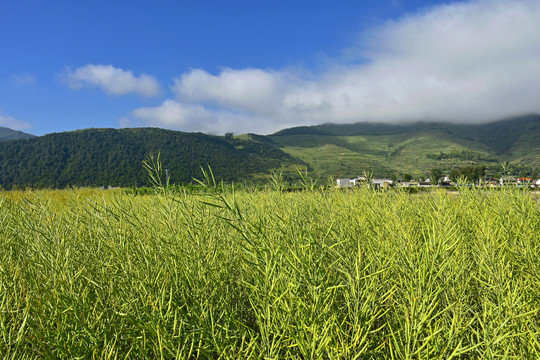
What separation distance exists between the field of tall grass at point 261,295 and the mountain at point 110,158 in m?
91.1

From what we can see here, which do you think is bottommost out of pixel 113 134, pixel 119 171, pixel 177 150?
pixel 119 171

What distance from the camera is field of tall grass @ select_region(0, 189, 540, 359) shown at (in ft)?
3.34

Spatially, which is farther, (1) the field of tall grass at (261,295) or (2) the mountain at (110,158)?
(2) the mountain at (110,158)

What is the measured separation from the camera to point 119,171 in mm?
105688

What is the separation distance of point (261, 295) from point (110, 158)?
5218 inches

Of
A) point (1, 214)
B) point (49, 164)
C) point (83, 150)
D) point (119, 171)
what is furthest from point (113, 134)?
point (1, 214)

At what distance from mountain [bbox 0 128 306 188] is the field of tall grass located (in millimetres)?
91058

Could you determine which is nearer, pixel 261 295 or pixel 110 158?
pixel 261 295

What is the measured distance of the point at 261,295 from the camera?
4.51 feet

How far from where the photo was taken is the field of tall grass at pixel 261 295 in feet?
3.34

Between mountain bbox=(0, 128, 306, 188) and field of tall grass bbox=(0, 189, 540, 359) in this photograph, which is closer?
field of tall grass bbox=(0, 189, 540, 359)

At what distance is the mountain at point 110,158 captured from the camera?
102 m

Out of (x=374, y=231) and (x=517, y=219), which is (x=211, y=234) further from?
(x=517, y=219)

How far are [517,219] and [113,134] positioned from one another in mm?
153082
